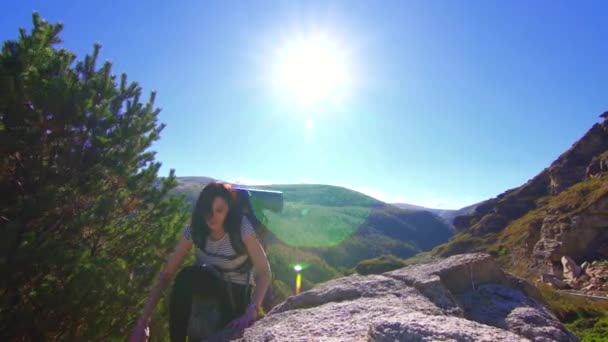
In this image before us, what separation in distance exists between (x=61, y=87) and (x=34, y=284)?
3.14 m

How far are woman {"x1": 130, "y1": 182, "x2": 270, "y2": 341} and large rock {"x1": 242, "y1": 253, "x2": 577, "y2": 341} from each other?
403mm

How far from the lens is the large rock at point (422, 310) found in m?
2.19

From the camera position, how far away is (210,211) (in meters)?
3.71

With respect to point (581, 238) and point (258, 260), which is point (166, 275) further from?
point (581, 238)

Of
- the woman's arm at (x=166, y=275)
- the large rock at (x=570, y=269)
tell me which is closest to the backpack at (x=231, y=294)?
the woman's arm at (x=166, y=275)

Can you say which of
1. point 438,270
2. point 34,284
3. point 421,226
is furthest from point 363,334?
point 421,226

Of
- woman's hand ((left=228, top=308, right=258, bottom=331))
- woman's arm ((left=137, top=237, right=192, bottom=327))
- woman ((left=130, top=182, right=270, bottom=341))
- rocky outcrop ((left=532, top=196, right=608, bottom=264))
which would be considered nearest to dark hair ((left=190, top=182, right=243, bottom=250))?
woman ((left=130, top=182, right=270, bottom=341))

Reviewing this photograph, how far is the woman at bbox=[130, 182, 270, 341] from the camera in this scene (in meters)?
3.48

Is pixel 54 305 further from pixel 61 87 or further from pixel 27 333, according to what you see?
pixel 61 87

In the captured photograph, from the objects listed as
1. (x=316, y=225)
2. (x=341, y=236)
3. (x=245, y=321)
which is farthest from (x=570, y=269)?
(x=316, y=225)

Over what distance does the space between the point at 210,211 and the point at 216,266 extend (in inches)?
21.3

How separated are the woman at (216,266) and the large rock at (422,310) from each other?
40 centimetres

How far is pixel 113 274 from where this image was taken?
643cm

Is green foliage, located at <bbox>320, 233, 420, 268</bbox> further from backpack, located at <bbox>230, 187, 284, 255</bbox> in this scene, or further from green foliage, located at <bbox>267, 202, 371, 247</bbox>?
backpack, located at <bbox>230, 187, 284, 255</bbox>
